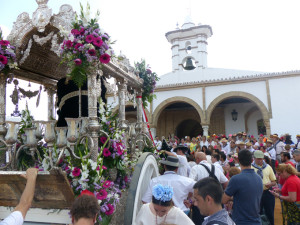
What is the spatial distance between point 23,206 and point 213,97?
14.8 meters

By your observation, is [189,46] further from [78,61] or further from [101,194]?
[101,194]

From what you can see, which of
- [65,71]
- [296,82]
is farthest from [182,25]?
[65,71]

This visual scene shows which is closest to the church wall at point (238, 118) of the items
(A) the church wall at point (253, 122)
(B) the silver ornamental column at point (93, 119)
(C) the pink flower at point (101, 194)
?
(A) the church wall at point (253, 122)

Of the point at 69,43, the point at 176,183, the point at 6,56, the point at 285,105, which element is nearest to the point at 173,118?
the point at 285,105

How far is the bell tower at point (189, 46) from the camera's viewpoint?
18.8 metres

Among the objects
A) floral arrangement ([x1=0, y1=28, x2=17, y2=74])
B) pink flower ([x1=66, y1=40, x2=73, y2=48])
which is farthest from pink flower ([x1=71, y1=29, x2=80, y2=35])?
floral arrangement ([x1=0, y1=28, x2=17, y2=74])

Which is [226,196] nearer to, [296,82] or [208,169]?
[208,169]

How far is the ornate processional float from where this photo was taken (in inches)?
111

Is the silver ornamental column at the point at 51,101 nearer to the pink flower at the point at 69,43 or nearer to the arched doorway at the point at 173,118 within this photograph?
the pink flower at the point at 69,43

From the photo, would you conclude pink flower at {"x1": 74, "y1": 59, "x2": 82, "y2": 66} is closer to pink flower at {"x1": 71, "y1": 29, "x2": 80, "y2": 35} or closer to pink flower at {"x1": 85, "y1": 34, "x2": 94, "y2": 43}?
pink flower at {"x1": 85, "y1": 34, "x2": 94, "y2": 43}

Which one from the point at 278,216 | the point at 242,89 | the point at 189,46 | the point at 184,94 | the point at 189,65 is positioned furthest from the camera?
the point at 189,46

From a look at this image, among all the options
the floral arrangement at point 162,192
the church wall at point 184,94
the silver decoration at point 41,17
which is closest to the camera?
the floral arrangement at point 162,192

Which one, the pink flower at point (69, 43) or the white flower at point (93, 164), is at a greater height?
the pink flower at point (69, 43)

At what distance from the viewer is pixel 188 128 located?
21.3 meters
